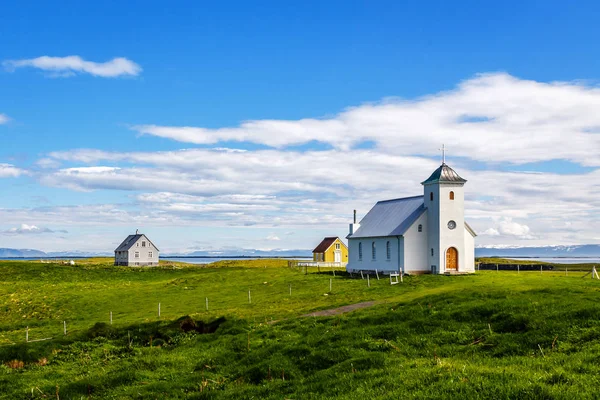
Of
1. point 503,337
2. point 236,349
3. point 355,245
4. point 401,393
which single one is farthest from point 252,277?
point 401,393

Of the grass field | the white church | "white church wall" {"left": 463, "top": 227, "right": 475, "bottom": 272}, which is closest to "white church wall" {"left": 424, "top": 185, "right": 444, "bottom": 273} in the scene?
the white church

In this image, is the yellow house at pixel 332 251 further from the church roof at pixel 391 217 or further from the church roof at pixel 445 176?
the church roof at pixel 445 176

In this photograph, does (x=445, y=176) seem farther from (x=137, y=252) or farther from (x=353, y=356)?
(x=137, y=252)

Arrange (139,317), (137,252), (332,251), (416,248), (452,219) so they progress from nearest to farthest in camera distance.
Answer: (139,317)
(452,219)
(416,248)
(332,251)
(137,252)

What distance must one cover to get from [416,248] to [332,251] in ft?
139

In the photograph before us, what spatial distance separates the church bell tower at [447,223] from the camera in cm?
6419

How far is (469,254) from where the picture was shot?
67.3 metres

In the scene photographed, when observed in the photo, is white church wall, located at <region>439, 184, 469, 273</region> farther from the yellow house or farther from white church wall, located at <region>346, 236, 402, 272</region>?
the yellow house

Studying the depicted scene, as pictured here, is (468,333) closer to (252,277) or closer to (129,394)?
(129,394)

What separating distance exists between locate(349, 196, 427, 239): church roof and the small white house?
7579 centimetres

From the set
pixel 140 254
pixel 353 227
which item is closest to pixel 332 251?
pixel 353 227

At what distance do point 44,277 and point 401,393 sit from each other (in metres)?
83.8

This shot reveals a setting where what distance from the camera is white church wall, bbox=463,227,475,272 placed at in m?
65.7

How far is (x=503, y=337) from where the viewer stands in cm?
1970
